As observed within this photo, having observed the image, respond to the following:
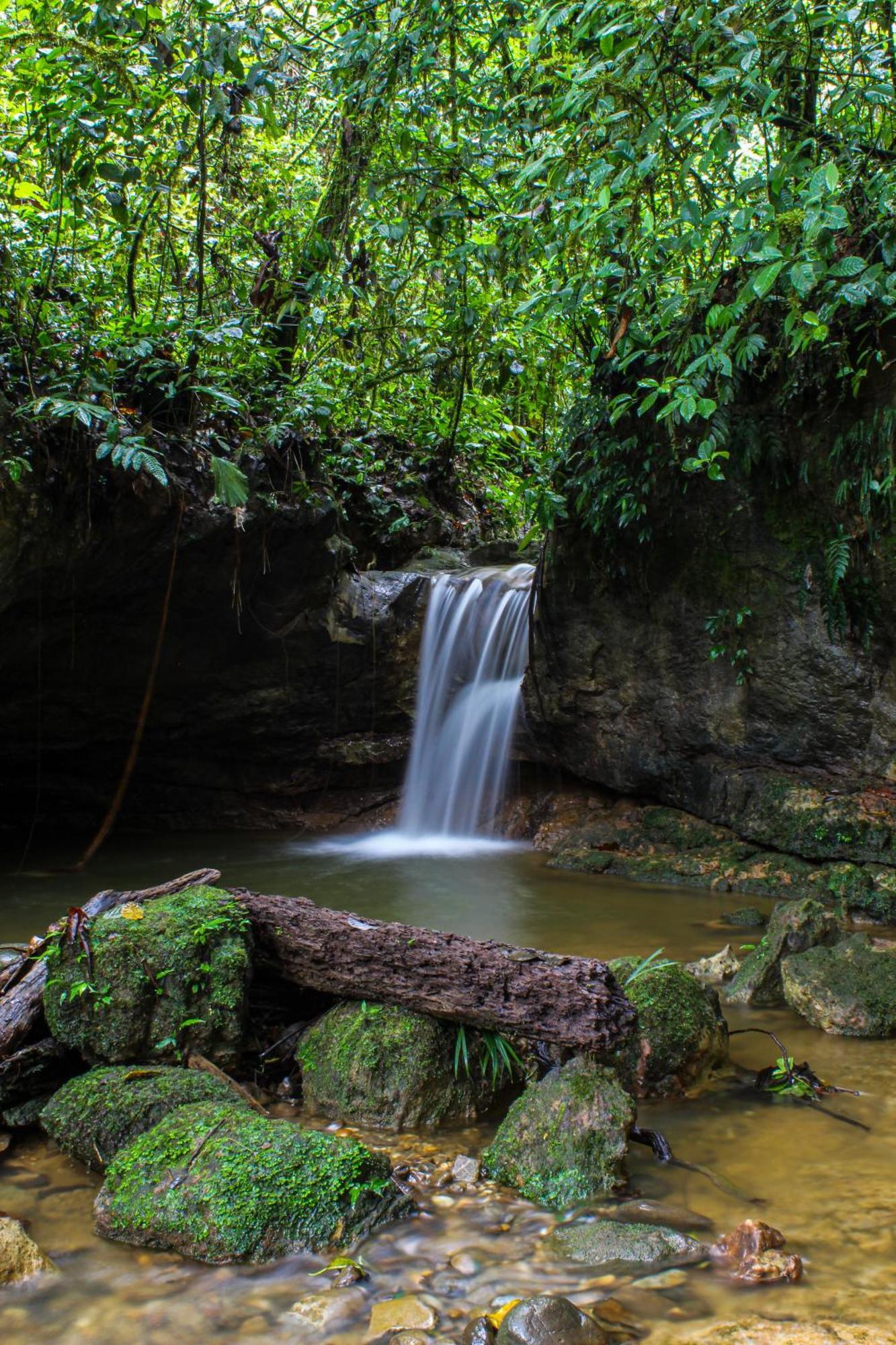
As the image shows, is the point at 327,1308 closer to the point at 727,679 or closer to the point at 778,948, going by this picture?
the point at 778,948

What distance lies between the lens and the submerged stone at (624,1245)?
89.6 inches

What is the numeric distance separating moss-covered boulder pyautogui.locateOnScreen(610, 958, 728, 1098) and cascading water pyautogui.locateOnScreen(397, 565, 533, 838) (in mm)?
5641

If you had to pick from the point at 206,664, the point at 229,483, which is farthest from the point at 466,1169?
the point at 206,664

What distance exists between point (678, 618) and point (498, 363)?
10.3 ft

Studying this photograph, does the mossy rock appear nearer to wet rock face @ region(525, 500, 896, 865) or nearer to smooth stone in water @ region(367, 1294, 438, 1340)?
wet rock face @ region(525, 500, 896, 865)

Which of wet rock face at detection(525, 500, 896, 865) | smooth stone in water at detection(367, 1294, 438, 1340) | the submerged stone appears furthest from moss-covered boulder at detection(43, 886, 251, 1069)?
wet rock face at detection(525, 500, 896, 865)

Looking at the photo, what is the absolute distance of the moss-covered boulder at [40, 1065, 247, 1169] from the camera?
2787mm

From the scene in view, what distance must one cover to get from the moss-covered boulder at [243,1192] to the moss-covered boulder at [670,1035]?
1.10 metres

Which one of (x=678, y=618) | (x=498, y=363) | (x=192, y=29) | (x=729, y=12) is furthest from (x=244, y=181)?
(x=729, y=12)

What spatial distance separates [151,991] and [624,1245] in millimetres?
1801

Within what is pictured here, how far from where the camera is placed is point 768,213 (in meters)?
4.43

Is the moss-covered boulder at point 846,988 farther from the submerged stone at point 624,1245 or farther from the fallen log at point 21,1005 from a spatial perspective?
the fallen log at point 21,1005

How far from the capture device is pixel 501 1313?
83.0 inches

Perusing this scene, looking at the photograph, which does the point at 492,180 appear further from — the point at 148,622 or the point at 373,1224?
the point at 373,1224
